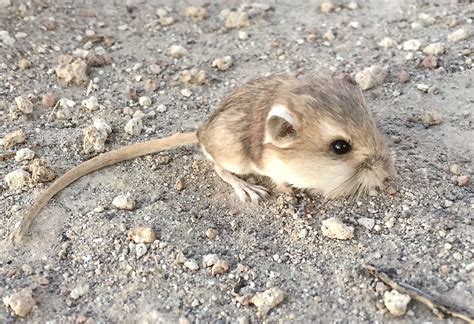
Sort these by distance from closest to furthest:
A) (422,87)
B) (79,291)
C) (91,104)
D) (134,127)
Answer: (79,291) < (134,127) < (422,87) < (91,104)

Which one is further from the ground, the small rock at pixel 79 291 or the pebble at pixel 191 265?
the small rock at pixel 79 291

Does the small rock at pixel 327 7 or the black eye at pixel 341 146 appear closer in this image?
the black eye at pixel 341 146

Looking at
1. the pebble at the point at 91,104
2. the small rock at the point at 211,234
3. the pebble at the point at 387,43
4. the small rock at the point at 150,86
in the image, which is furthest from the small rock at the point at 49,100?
the pebble at the point at 387,43

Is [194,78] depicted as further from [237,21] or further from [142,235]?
[142,235]

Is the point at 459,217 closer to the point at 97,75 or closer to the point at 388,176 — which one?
the point at 388,176

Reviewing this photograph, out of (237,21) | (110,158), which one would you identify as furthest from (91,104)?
(237,21)

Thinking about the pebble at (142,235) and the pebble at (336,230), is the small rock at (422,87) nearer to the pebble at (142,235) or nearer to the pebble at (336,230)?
the pebble at (336,230)

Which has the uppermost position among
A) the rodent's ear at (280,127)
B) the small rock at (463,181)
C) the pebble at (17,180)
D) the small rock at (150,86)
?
the rodent's ear at (280,127)

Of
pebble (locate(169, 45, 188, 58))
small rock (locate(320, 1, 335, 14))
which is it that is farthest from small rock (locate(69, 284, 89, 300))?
small rock (locate(320, 1, 335, 14))
